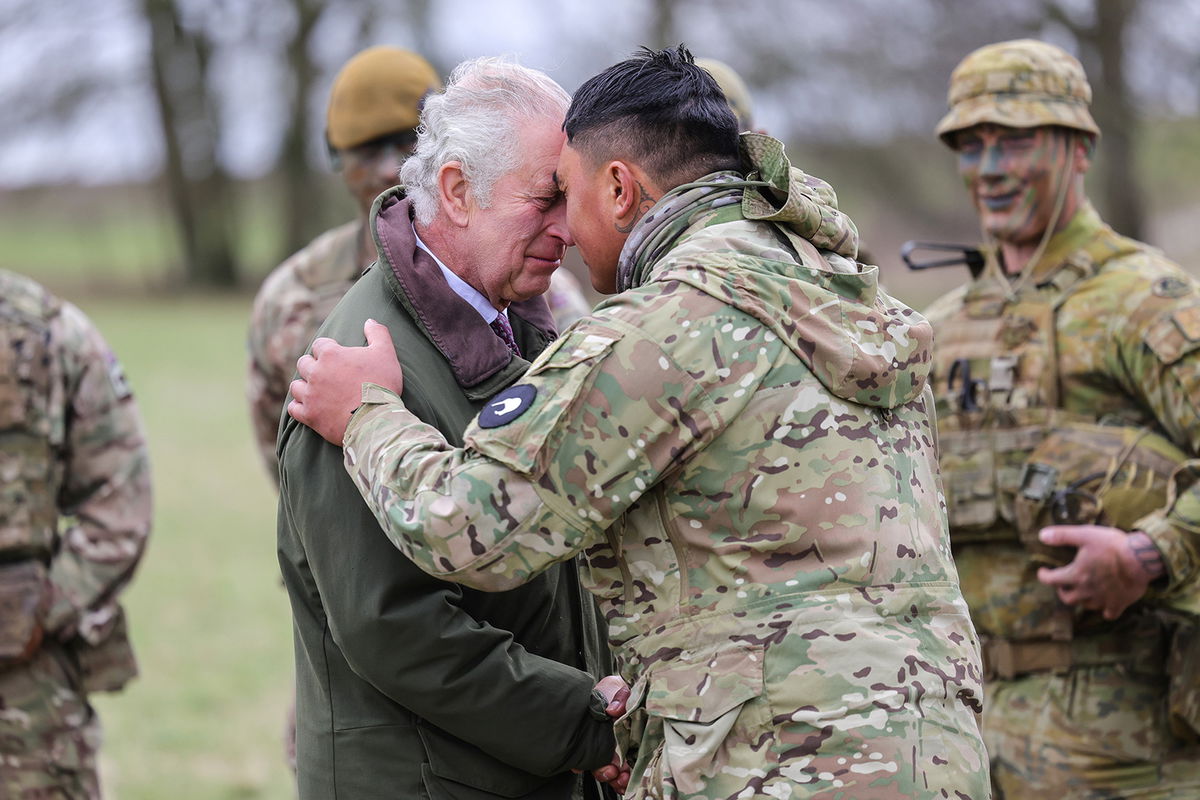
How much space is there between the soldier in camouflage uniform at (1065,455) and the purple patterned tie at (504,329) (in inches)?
74.1

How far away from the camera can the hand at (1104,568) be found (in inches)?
160

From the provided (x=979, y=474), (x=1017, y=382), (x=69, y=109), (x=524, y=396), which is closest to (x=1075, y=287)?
(x=1017, y=382)

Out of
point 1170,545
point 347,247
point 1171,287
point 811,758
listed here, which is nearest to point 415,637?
point 811,758

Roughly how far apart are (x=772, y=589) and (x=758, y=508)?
0.48 feet

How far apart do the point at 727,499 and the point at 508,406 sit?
16.6 inches

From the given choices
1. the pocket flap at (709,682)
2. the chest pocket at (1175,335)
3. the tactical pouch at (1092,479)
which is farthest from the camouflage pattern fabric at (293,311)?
the pocket flap at (709,682)

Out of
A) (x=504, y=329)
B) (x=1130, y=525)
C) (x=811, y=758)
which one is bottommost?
(x=1130, y=525)

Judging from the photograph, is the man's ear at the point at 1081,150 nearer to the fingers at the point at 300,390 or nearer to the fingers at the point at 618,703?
the fingers at the point at 618,703

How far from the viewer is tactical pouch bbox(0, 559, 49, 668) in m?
4.18

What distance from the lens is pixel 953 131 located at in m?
4.69

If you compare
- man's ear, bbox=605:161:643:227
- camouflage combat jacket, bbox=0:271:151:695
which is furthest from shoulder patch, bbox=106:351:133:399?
man's ear, bbox=605:161:643:227

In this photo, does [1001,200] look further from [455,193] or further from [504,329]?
[455,193]

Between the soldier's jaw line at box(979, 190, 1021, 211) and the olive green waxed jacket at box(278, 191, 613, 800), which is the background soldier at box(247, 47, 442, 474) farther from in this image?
the olive green waxed jacket at box(278, 191, 613, 800)

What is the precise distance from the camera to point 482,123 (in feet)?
9.63
